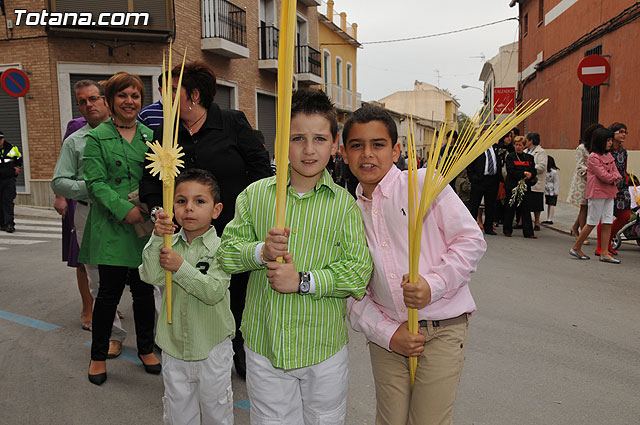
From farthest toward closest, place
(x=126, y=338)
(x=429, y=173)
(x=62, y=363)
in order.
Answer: (x=126, y=338) < (x=62, y=363) < (x=429, y=173)

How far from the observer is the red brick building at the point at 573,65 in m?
11.3

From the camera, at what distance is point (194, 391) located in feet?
8.29

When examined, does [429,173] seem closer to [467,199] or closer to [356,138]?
[356,138]

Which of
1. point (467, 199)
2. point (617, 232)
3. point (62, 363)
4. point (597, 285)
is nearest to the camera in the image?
point (62, 363)

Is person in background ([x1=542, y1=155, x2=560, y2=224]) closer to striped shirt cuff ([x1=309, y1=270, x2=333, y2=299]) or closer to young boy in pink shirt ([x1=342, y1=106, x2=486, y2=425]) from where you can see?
young boy in pink shirt ([x1=342, y1=106, x2=486, y2=425])

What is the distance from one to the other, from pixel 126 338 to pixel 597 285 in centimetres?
510

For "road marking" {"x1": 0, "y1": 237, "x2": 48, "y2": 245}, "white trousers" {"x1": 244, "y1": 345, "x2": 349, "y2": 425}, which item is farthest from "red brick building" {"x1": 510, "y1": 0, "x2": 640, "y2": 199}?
"road marking" {"x1": 0, "y1": 237, "x2": 48, "y2": 245}

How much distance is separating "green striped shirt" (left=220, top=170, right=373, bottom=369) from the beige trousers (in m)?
0.27

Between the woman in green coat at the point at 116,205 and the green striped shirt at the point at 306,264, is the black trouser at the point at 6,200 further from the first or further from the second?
the green striped shirt at the point at 306,264

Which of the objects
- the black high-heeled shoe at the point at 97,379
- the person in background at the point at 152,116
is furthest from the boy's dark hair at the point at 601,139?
the black high-heeled shoe at the point at 97,379

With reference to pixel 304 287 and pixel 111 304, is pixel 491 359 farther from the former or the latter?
pixel 111 304

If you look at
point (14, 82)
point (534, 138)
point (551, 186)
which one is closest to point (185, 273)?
point (534, 138)

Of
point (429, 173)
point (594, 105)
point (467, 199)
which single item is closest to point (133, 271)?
point (429, 173)

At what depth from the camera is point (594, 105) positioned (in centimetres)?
1354
